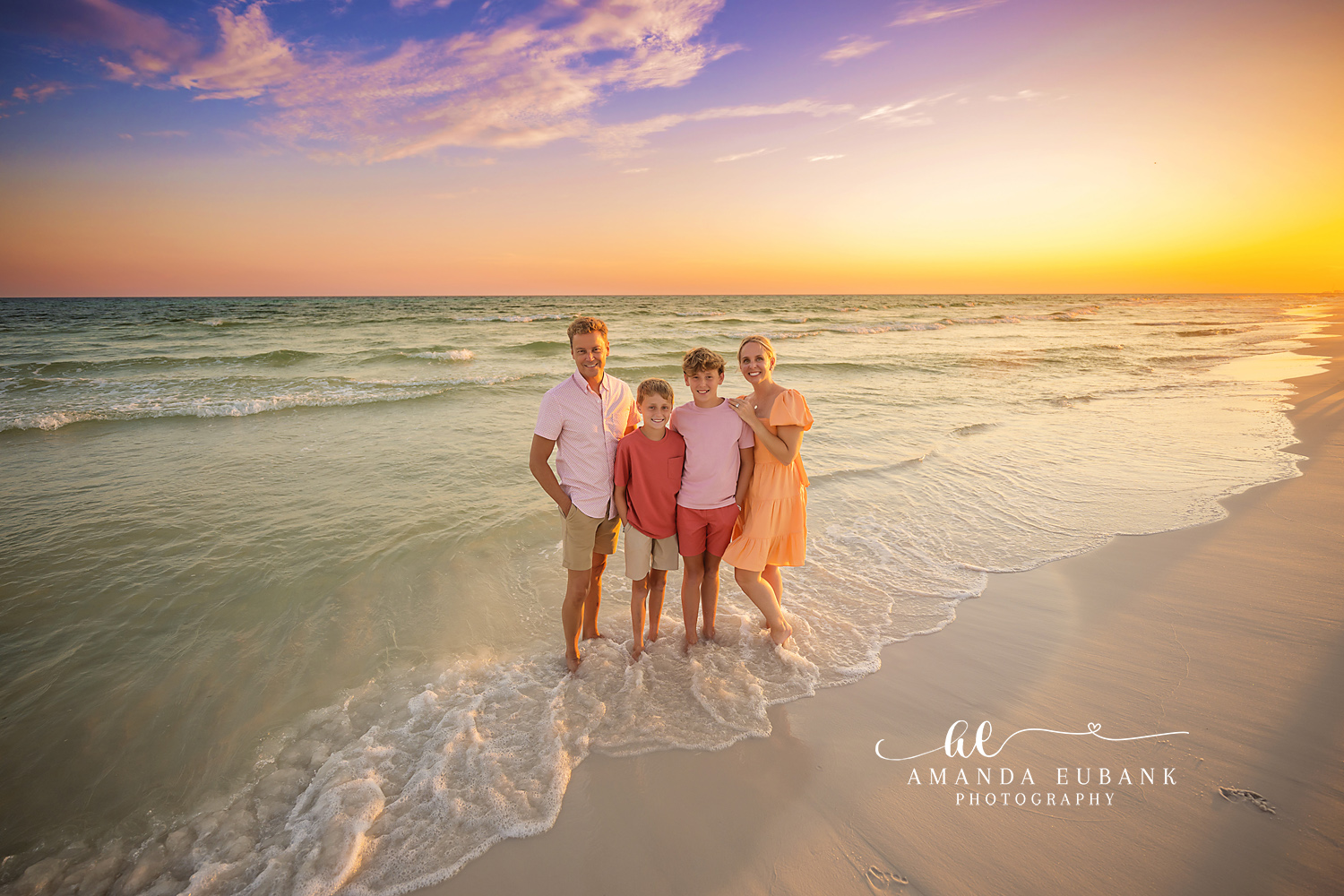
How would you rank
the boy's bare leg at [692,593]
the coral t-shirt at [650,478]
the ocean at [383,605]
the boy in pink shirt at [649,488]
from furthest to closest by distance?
the boy's bare leg at [692,593]
the coral t-shirt at [650,478]
the boy in pink shirt at [649,488]
the ocean at [383,605]

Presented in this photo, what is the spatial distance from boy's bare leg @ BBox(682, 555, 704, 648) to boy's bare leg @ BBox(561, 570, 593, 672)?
72 cm

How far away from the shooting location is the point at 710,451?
365 cm

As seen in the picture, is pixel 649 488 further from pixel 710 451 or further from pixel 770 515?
pixel 770 515

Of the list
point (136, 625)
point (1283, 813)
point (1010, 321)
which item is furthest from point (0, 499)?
point (1010, 321)

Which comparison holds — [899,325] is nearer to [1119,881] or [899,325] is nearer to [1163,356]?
[1163,356]

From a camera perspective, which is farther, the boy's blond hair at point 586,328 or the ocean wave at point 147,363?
the ocean wave at point 147,363

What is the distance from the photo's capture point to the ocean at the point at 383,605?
2824 millimetres

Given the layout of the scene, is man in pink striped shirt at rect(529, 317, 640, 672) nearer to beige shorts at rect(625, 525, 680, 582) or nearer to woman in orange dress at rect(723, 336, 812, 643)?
beige shorts at rect(625, 525, 680, 582)

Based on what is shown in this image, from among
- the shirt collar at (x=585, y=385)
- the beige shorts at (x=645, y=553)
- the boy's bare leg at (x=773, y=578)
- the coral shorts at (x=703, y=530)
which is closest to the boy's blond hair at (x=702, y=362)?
the shirt collar at (x=585, y=385)

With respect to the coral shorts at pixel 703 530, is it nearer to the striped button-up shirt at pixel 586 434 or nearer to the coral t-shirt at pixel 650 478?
the coral t-shirt at pixel 650 478

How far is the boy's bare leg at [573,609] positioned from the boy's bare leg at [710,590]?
88 centimetres

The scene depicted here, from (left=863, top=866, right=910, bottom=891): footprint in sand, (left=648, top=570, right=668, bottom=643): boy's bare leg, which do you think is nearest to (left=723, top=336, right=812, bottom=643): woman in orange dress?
(left=648, top=570, right=668, bottom=643): boy's bare leg

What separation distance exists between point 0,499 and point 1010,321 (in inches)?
2001

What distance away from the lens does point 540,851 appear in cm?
259
